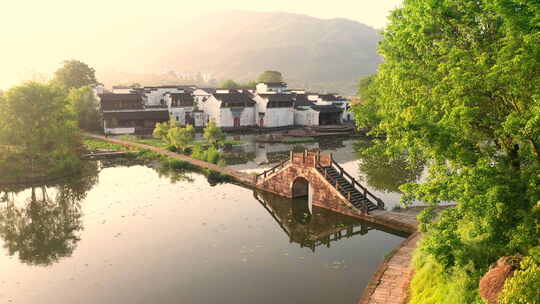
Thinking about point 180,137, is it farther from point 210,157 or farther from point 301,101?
point 301,101

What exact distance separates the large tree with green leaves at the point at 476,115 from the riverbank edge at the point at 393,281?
4063mm

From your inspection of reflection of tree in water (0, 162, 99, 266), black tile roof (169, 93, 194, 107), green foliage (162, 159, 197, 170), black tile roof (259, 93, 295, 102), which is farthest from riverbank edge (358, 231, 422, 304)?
black tile roof (169, 93, 194, 107)

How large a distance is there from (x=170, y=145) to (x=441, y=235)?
171ft

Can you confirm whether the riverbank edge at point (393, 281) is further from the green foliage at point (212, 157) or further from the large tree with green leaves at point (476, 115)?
the green foliage at point (212, 157)

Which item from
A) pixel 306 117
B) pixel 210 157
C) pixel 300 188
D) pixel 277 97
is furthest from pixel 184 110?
pixel 300 188

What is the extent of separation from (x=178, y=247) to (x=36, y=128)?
2904 cm

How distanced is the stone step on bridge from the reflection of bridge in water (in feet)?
2.63

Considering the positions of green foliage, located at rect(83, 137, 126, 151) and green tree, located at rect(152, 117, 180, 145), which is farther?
green tree, located at rect(152, 117, 180, 145)

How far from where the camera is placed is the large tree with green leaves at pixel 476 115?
12023 millimetres

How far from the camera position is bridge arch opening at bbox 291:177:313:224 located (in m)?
33.4

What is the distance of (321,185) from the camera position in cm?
3372

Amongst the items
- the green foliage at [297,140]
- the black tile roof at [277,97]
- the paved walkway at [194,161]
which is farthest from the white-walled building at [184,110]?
the green foliage at [297,140]

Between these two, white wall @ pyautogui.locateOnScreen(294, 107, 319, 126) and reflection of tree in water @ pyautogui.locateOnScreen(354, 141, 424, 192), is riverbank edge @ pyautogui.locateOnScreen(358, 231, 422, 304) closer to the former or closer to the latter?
reflection of tree in water @ pyautogui.locateOnScreen(354, 141, 424, 192)

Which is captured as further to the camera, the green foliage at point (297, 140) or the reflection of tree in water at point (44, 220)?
the green foliage at point (297, 140)
